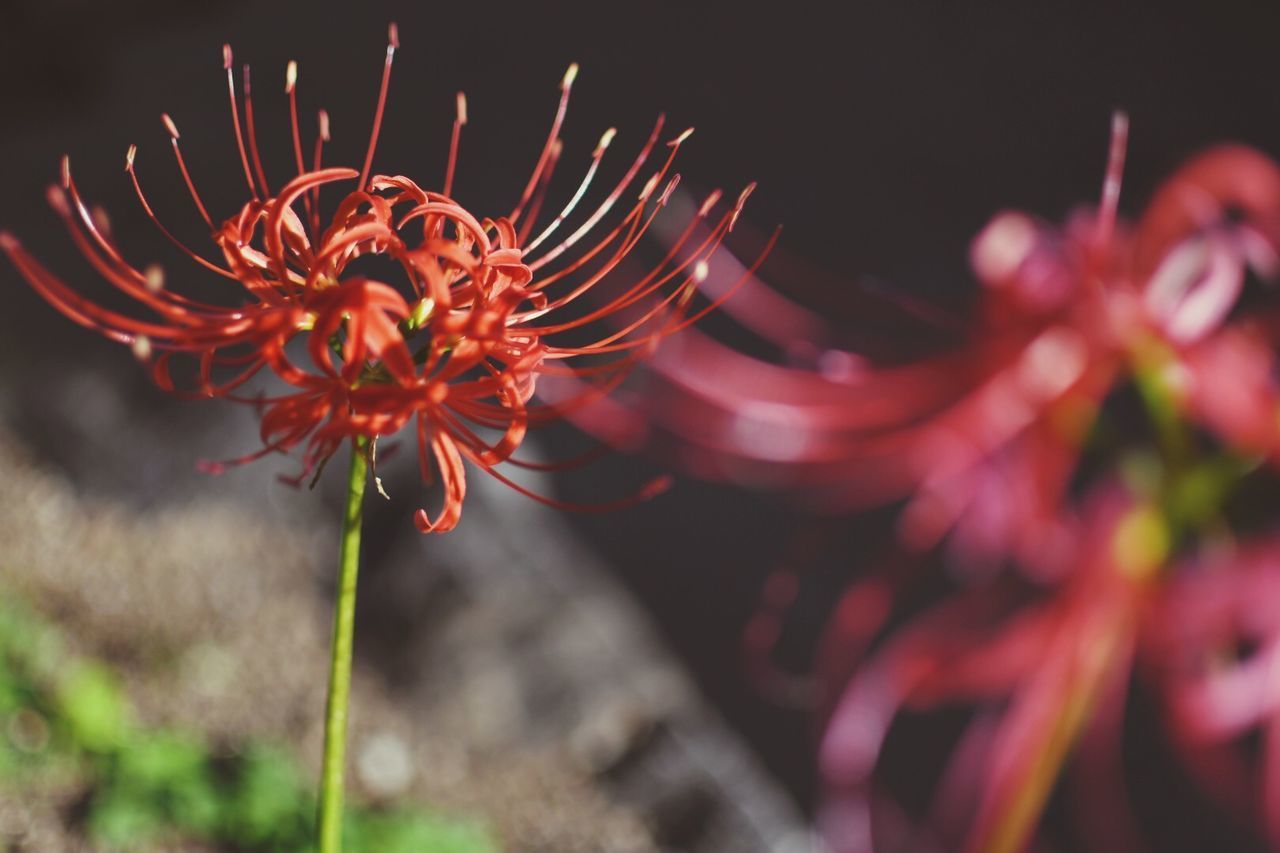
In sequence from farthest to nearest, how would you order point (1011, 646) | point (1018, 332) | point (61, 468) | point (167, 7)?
point (167, 7) → point (61, 468) → point (1011, 646) → point (1018, 332)

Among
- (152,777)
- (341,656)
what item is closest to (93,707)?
(152,777)

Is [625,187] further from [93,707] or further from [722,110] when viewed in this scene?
[722,110]

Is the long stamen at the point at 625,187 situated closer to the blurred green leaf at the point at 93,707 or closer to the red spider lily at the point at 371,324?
the red spider lily at the point at 371,324

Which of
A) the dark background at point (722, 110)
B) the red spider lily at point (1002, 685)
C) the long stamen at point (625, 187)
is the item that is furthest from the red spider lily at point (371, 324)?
the dark background at point (722, 110)

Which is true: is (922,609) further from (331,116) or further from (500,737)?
(331,116)

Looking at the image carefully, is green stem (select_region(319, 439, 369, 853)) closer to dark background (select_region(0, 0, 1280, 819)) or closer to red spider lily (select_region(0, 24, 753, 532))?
red spider lily (select_region(0, 24, 753, 532))

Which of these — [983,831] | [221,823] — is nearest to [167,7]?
[221,823]
